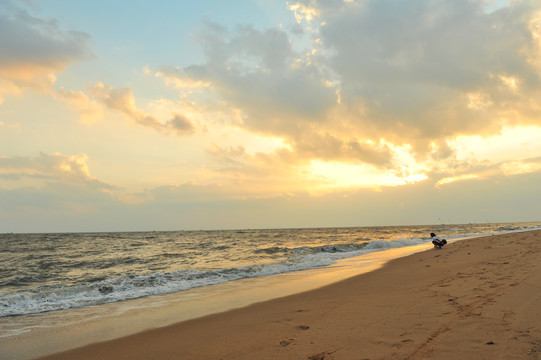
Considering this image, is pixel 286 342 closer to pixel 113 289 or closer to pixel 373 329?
pixel 373 329

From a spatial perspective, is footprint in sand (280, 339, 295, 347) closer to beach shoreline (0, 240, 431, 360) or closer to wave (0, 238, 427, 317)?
beach shoreline (0, 240, 431, 360)

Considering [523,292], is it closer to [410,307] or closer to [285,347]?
[410,307]

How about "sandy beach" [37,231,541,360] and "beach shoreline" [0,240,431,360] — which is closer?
"sandy beach" [37,231,541,360]

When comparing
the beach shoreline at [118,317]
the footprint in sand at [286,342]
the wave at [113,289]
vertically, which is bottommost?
the wave at [113,289]

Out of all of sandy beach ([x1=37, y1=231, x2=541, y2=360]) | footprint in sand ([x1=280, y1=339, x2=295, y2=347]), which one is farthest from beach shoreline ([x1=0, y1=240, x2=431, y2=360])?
footprint in sand ([x1=280, y1=339, x2=295, y2=347])

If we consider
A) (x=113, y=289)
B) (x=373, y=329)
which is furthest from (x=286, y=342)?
(x=113, y=289)

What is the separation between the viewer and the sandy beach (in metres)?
4.30

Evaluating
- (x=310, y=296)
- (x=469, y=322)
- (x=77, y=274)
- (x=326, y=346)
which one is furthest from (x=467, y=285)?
(x=77, y=274)

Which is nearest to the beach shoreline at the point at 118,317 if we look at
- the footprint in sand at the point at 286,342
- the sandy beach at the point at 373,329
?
the sandy beach at the point at 373,329

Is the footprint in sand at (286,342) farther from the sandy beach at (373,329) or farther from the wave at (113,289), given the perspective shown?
the wave at (113,289)

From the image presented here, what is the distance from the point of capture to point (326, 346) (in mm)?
4734

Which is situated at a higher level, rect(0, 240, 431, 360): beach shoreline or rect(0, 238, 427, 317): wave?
rect(0, 240, 431, 360): beach shoreline

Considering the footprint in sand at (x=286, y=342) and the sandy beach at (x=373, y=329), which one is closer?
the sandy beach at (x=373, y=329)

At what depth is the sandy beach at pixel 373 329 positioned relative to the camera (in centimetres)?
430
